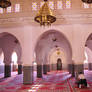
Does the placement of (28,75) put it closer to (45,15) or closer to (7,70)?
(7,70)

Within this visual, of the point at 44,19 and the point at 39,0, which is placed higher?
the point at 39,0

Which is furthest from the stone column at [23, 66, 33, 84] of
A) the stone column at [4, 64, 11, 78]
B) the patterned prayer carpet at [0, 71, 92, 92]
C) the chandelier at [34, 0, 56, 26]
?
the stone column at [4, 64, 11, 78]

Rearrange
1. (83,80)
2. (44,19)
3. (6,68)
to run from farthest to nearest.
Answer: (6,68)
(83,80)
(44,19)

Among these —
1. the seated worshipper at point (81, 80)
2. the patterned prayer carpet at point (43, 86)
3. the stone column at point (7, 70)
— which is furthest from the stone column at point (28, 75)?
the stone column at point (7, 70)

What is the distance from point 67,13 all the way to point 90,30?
6.09ft

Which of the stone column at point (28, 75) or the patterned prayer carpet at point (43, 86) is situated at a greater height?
the stone column at point (28, 75)

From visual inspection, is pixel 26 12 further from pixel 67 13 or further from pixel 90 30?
pixel 90 30

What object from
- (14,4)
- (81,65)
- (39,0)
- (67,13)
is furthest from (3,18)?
(81,65)

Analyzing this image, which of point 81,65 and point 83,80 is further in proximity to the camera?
point 81,65

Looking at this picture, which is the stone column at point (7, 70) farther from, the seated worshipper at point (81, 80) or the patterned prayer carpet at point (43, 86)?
the seated worshipper at point (81, 80)

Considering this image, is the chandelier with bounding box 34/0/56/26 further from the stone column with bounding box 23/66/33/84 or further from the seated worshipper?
the stone column with bounding box 23/66/33/84

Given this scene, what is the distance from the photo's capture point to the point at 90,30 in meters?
10.0

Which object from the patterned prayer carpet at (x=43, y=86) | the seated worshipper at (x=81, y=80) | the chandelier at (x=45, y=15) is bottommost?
the patterned prayer carpet at (x=43, y=86)

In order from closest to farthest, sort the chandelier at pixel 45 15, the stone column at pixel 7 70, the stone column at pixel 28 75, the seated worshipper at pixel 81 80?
the chandelier at pixel 45 15
the seated worshipper at pixel 81 80
the stone column at pixel 28 75
the stone column at pixel 7 70
